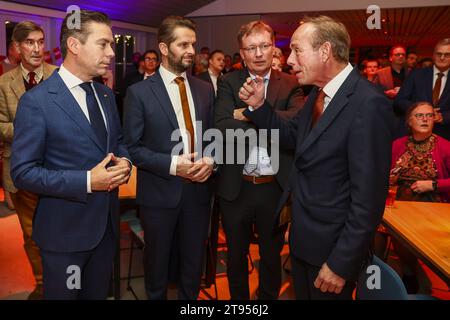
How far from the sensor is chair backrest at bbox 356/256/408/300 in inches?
68.4

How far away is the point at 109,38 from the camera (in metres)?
2.03

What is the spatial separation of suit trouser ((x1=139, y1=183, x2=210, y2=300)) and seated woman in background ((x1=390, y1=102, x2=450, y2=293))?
5.60ft

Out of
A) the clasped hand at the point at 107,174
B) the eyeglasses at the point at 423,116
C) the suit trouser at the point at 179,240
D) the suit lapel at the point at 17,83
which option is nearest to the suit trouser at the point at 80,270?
the clasped hand at the point at 107,174

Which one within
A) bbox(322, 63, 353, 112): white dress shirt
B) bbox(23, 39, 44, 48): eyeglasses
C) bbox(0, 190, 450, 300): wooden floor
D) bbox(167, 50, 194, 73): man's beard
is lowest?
bbox(0, 190, 450, 300): wooden floor

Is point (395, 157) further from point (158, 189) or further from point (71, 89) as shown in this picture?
point (71, 89)

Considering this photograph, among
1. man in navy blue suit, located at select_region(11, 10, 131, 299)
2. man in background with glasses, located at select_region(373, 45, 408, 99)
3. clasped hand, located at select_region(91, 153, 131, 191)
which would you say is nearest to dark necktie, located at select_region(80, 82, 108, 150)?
man in navy blue suit, located at select_region(11, 10, 131, 299)

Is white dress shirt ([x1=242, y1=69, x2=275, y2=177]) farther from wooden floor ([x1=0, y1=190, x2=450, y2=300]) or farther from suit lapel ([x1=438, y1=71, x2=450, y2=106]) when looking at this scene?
suit lapel ([x1=438, y1=71, x2=450, y2=106])

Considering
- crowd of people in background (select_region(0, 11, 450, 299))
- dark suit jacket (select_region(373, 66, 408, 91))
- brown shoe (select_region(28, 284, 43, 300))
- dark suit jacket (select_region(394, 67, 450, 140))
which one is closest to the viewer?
crowd of people in background (select_region(0, 11, 450, 299))

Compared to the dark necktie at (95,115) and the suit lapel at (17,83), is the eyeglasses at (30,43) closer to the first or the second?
the suit lapel at (17,83)

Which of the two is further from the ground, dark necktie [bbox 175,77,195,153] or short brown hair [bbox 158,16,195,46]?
short brown hair [bbox 158,16,195,46]

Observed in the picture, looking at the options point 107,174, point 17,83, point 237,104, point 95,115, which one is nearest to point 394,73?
point 237,104

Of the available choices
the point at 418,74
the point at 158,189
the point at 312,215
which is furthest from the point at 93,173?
the point at 418,74

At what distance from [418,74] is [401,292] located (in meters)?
3.47

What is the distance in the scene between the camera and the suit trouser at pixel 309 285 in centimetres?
180
